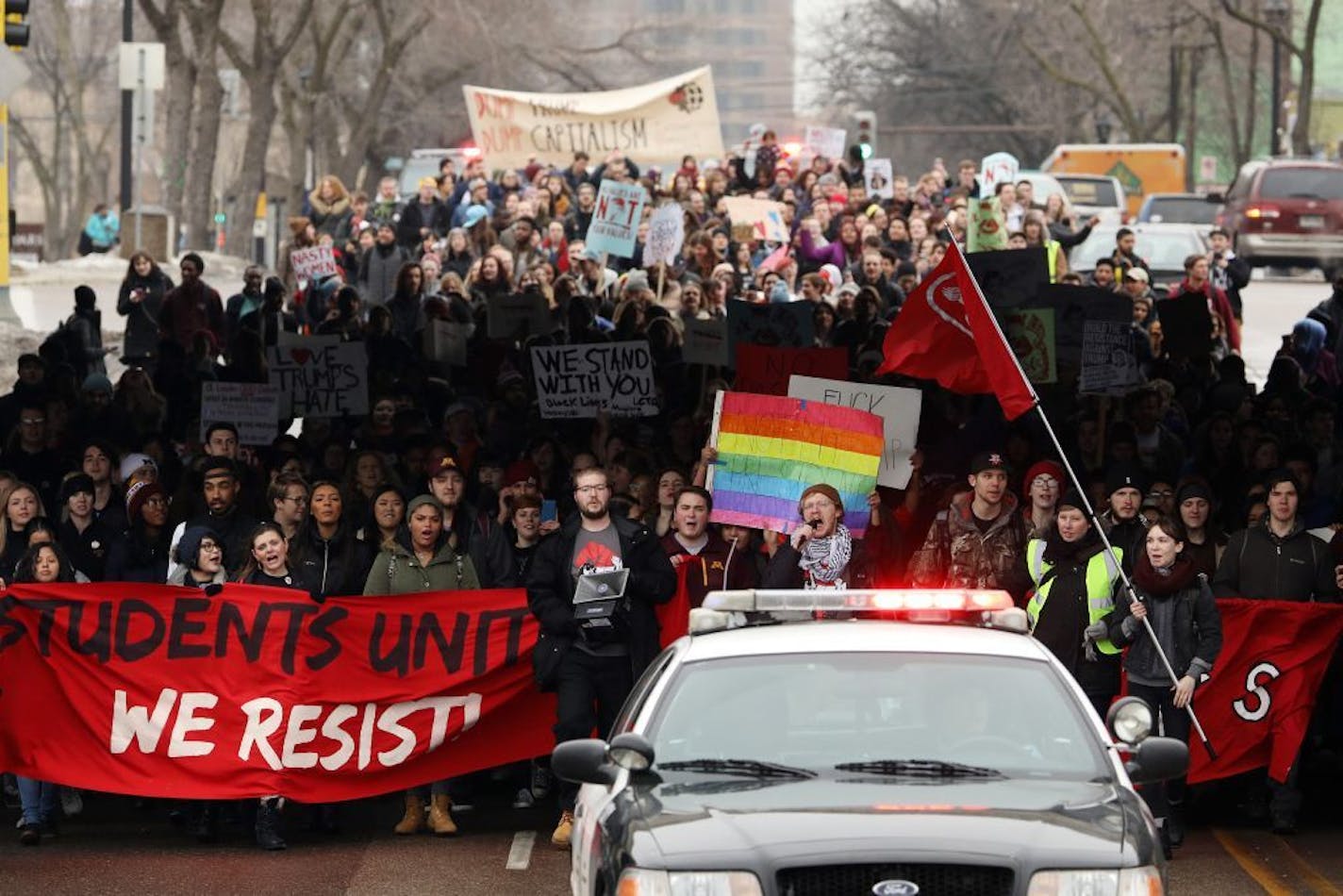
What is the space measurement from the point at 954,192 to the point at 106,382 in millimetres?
18264

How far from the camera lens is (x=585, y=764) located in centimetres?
786

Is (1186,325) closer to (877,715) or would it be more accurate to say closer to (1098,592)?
(1098,592)

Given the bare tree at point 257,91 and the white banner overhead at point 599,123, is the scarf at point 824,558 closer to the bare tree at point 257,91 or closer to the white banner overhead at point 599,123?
the white banner overhead at point 599,123

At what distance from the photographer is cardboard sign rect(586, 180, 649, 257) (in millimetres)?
26031

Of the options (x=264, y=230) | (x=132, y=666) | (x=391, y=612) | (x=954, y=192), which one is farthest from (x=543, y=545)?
(x=264, y=230)

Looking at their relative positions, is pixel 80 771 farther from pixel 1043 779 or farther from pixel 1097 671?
pixel 1043 779

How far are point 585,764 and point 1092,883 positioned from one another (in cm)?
163

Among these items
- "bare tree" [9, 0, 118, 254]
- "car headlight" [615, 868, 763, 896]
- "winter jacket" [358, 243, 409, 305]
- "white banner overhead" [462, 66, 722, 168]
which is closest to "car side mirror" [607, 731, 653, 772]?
"car headlight" [615, 868, 763, 896]

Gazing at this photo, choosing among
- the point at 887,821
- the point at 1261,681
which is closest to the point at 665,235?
the point at 1261,681

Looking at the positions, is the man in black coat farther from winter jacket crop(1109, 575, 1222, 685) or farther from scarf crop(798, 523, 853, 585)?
winter jacket crop(1109, 575, 1222, 685)

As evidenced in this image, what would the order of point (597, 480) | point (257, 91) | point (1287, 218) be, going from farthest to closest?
1. point (257, 91)
2. point (1287, 218)
3. point (597, 480)

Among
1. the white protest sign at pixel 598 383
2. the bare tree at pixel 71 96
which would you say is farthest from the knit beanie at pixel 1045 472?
the bare tree at pixel 71 96

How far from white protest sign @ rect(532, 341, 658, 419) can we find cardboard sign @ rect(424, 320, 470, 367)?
3.13m

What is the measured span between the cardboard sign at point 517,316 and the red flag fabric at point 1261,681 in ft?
30.1
